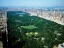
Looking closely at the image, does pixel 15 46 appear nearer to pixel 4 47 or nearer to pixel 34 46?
pixel 34 46

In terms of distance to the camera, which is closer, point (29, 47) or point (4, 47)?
point (4, 47)

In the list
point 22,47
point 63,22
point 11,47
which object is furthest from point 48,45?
point 63,22

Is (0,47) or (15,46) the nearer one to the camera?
(0,47)

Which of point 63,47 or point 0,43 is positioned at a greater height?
point 0,43

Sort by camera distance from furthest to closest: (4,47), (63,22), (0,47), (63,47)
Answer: (63,22) < (63,47) < (0,47) < (4,47)

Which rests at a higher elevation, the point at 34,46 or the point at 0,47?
the point at 0,47

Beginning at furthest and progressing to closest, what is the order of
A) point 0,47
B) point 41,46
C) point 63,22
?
point 63,22, point 41,46, point 0,47

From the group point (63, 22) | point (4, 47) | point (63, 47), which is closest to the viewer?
point (4, 47)

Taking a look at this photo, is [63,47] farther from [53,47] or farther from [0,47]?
[0,47]

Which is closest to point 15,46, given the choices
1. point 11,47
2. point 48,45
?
point 11,47
